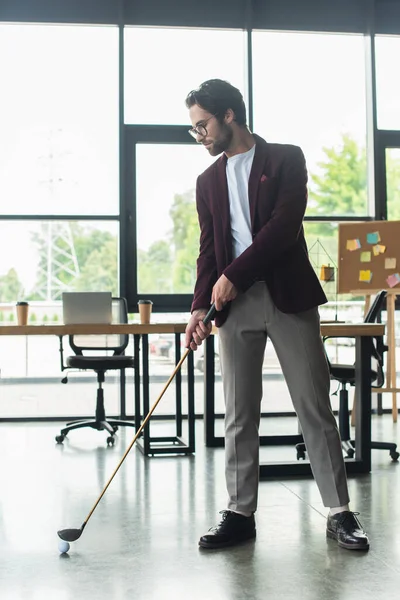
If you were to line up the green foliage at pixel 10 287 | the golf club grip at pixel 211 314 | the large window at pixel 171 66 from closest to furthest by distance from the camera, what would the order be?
1. the golf club grip at pixel 211 314
2. the green foliage at pixel 10 287
3. the large window at pixel 171 66

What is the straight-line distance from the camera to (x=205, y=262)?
2.84m

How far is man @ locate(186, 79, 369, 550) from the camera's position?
8.59ft

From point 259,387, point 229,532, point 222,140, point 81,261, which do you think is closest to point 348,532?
point 229,532

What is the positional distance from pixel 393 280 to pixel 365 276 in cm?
21

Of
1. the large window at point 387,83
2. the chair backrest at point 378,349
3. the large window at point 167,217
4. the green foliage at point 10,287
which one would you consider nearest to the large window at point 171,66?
the large window at point 167,217

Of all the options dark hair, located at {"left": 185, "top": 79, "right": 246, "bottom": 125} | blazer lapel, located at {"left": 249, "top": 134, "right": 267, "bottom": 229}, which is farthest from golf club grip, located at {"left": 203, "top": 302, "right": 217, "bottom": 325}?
dark hair, located at {"left": 185, "top": 79, "right": 246, "bottom": 125}

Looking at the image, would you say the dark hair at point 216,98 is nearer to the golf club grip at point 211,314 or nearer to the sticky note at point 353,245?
the golf club grip at point 211,314

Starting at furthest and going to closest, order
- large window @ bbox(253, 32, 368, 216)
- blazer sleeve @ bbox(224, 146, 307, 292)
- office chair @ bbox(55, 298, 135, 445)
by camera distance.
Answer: large window @ bbox(253, 32, 368, 216) → office chair @ bbox(55, 298, 135, 445) → blazer sleeve @ bbox(224, 146, 307, 292)

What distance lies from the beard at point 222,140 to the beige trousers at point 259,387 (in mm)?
493

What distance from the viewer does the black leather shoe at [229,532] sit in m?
2.66

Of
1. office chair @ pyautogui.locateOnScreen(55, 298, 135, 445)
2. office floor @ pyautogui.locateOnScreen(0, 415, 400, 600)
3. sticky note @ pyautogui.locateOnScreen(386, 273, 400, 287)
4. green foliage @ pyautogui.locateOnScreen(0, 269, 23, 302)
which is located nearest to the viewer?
office floor @ pyautogui.locateOnScreen(0, 415, 400, 600)

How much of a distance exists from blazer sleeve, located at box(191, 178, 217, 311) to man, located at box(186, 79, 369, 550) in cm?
8

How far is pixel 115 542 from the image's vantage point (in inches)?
108

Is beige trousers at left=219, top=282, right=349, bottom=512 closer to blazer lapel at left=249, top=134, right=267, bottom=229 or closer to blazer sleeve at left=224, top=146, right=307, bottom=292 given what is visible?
blazer sleeve at left=224, top=146, right=307, bottom=292
